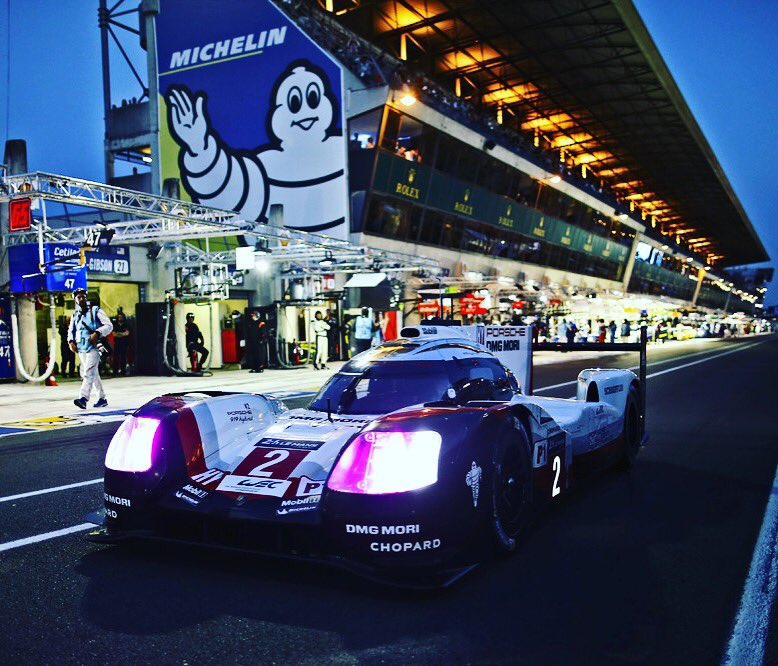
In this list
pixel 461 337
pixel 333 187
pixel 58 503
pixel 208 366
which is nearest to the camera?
pixel 58 503

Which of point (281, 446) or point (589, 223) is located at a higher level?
point (589, 223)

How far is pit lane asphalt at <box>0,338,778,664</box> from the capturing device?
283 centimetres

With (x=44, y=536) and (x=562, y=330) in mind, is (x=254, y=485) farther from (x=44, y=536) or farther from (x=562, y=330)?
(x=562, y=330)

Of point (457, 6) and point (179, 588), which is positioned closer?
point (179, 588)

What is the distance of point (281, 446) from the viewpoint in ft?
13.8

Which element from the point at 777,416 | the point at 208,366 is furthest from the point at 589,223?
the point at 777,416

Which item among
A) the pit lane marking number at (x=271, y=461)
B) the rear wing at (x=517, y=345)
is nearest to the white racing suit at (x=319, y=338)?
the rear wing at (x=517, y=345)

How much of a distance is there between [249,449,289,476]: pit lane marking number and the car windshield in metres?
0.77

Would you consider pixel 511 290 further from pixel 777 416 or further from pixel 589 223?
pixel 777 416

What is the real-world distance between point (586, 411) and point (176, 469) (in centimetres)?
302

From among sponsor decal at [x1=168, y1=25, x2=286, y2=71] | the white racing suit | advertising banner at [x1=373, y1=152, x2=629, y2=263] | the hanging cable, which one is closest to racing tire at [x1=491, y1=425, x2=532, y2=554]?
the hanging cable

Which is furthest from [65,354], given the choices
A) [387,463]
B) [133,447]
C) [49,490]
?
[387,463]

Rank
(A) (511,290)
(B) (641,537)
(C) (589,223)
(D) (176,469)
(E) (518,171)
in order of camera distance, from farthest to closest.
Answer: (C) (589,223), (E) (518,171), (A) (511,290), (B) (641,537), (D) (176,469)

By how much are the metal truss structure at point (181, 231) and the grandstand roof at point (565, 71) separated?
1262 centimetres
